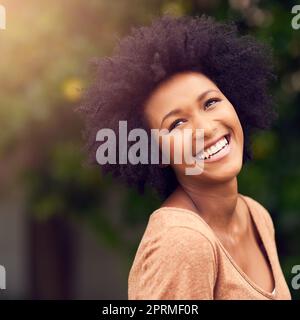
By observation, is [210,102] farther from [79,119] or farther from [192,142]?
[79,119]

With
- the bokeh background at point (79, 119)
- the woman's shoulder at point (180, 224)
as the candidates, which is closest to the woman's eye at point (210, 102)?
the woman's shoulder at point (180, 224)

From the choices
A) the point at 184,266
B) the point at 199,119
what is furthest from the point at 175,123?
the point at 184,266

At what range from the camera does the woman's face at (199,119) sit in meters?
2.27

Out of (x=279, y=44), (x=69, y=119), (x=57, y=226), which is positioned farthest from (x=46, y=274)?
(x=279, y=44)

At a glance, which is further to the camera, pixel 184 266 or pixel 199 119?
pixel 199 119

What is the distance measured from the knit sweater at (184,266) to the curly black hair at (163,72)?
0.29 m

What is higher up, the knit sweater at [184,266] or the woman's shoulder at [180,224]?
the woman's shoulder at [180,224]

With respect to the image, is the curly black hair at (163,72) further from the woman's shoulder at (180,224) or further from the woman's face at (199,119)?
the woman's shoulder at (180,224)

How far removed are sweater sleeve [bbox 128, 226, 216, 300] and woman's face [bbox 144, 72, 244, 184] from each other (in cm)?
Answer: 24

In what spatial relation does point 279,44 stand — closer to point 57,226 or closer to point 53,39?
point 53,39

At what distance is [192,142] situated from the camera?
89.4 inches

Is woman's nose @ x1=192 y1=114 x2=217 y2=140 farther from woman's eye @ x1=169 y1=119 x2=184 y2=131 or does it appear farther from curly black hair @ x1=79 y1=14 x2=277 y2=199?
curly black hair @ x1=79 y1=14 x2=277 y2=199

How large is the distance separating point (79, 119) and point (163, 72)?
2770mm
